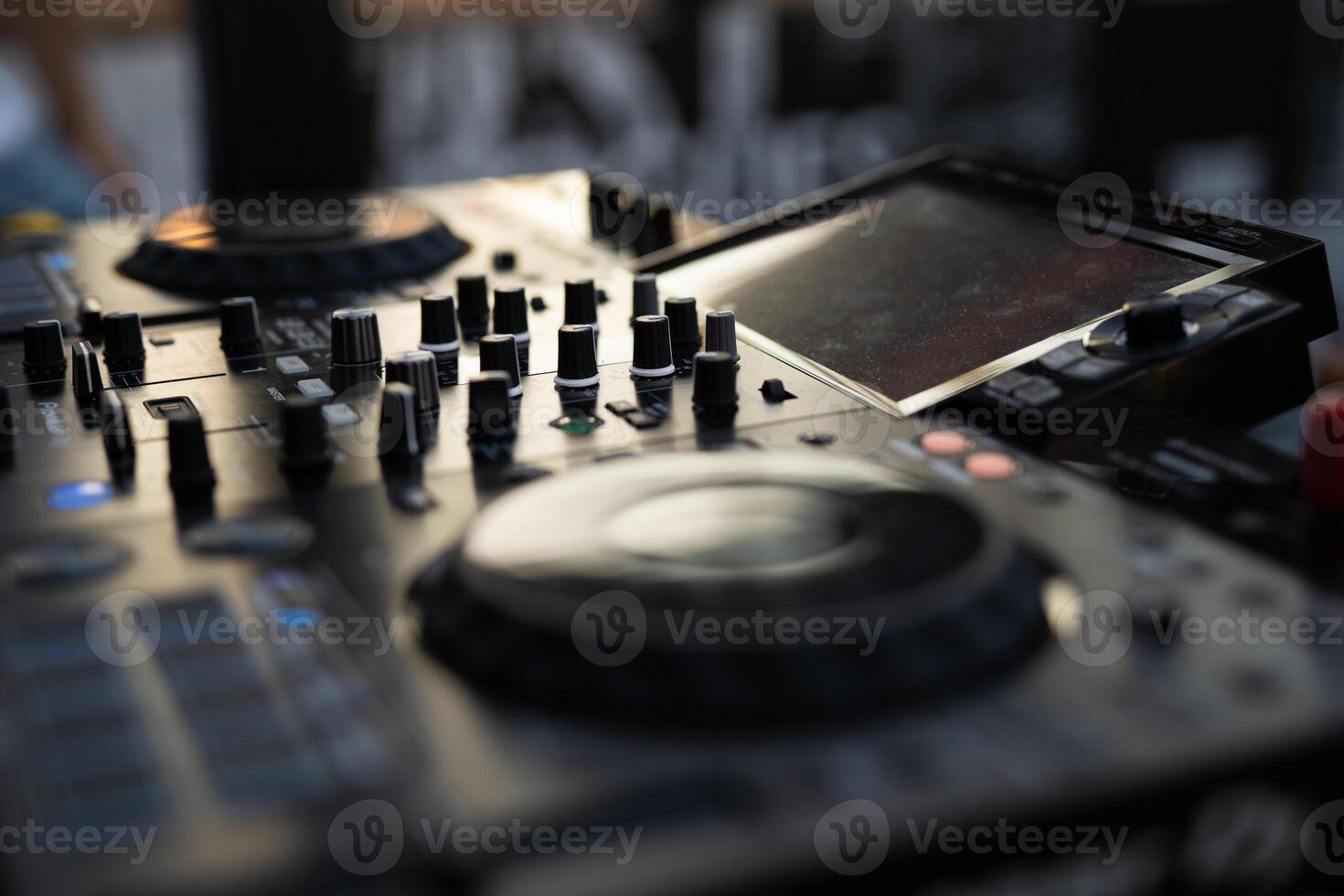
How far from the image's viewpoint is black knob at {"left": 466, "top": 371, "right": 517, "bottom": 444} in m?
0.98

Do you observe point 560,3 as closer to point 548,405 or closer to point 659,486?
point 548,405

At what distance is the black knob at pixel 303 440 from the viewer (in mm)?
918

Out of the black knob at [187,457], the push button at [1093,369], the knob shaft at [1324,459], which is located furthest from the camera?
the push button at [1093,369]

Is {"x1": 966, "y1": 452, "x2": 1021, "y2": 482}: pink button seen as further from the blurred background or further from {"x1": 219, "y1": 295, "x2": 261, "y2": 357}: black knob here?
the blurred background

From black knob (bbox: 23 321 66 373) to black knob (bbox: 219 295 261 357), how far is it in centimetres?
14

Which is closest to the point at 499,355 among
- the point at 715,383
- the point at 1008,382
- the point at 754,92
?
the point at 715,383

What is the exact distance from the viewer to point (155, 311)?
1398 mm

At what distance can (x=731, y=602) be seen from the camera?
2.06 ft

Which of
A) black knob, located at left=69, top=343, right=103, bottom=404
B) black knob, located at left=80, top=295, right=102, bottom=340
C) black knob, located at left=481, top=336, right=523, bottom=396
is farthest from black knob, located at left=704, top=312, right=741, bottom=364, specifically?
black knob, located at left=80, top=295, right=102, bottom=340

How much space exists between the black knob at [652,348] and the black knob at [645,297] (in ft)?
0.56

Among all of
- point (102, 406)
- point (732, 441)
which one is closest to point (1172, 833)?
point (732, 441)

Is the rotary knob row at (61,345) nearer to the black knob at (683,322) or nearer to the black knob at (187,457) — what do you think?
the black knob at (187,457)

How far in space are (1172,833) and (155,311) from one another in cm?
114

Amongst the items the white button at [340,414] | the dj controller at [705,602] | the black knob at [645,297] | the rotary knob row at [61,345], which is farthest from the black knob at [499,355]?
the rotary knob row at [61,345]
